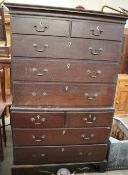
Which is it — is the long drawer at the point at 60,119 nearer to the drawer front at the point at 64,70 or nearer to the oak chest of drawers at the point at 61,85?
the oak chest of drawers at the point at 61,85

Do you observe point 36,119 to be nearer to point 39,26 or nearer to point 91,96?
point 91,96

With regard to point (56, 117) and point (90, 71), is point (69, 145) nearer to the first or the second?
point (56, 117)

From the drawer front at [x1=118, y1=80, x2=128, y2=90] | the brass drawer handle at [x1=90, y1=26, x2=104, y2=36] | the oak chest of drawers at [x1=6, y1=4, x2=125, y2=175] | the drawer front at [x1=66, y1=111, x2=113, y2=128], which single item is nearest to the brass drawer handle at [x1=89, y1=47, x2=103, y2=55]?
the oak chest of drawers at [x1=6, y1=4, x2=125, y2=175]

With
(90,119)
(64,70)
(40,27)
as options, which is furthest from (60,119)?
(40,27)

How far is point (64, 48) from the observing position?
152 cm

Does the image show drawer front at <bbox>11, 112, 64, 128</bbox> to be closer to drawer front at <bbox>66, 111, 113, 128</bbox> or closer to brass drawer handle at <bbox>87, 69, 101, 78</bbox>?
drawer front at <bbox>66, 111, 113, 128</bbox>

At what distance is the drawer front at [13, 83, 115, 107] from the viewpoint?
5.19ft

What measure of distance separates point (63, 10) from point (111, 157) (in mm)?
1451

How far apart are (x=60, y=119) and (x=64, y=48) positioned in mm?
608

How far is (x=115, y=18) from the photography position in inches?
59.8

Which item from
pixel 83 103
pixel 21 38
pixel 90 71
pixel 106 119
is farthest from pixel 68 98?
pixel 21 38

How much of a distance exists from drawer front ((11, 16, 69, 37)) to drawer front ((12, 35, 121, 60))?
0.12 feet

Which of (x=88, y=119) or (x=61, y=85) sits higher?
(x=61, y=85)

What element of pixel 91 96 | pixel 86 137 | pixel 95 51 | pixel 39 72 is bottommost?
pixel 86 137
